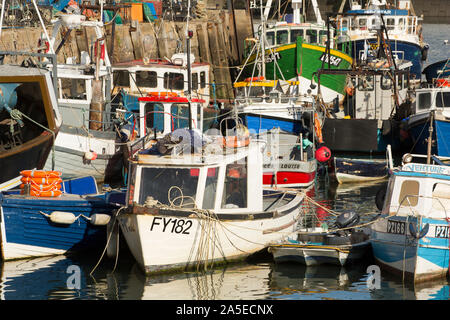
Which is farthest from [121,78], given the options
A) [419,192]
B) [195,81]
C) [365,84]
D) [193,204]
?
[419,192]

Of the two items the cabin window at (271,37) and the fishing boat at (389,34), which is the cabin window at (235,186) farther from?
the fishing boat at (389,34)

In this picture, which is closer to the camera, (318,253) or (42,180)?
(318,253)

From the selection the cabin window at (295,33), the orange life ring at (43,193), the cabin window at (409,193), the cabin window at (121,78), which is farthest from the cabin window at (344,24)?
the orange life ring at (43,193)

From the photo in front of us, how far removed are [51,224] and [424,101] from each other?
52.8 feet

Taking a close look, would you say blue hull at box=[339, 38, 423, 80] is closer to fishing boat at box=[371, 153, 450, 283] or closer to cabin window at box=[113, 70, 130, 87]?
cabin window at box=[113, 70, 130, 87]

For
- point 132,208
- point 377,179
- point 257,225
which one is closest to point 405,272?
point 257,225

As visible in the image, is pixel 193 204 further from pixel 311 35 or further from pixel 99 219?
pixel 311 35

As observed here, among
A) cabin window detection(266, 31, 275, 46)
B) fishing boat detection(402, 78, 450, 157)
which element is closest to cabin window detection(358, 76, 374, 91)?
fishing boat detection(402, 78, 450, 157)

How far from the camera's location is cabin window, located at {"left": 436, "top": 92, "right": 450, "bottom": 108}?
25.7 meters

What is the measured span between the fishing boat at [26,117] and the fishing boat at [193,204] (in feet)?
15.6

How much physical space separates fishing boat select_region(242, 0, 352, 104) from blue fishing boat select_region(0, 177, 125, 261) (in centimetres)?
1693

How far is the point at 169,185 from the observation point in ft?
43.9

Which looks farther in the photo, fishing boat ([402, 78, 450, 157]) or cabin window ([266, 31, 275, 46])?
cabin window ([266, 31, 275, 46])

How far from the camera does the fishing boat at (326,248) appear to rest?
14.1m
